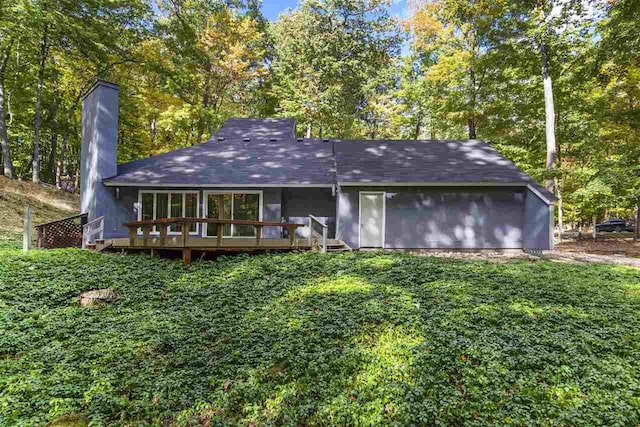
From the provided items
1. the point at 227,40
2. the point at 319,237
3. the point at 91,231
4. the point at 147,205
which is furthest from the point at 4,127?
the point at 319,237

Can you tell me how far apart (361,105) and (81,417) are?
90.9ft

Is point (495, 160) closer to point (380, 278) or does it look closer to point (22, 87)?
point (380, 278)

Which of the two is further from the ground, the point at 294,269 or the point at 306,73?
the point at 306,73

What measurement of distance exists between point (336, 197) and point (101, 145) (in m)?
7.56

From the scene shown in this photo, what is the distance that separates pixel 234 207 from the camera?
11.7m

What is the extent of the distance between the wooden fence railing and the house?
753 millimetres

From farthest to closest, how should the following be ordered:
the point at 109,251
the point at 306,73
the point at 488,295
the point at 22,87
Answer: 1. the point at 306,73
2. the point at 22,87
3. the point at 109,251
4. the point at 488,295

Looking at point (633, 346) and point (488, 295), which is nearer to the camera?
point (633, 346)

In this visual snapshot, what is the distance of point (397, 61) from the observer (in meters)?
26.6

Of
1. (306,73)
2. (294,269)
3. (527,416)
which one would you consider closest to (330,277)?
(294,269)

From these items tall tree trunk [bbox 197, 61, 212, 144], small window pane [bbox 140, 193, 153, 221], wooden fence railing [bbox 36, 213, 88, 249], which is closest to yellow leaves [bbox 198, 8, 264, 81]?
tall tree trunk [bbox 197, 61, 212, 144]

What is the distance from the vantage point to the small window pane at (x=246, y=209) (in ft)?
38.2

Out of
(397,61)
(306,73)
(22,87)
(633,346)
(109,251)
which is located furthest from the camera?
(397,61)

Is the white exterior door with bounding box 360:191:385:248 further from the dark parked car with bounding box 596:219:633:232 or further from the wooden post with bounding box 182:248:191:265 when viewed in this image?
the dark parked car with bounding box 596:219:633:232
